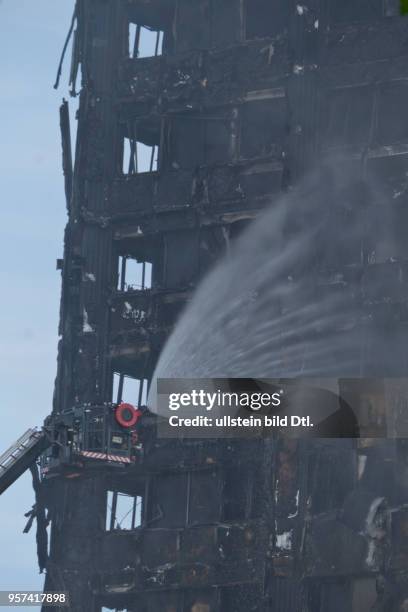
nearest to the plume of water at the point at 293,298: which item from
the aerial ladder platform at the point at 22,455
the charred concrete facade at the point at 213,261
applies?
the charred concrete facade at the point at 213,261

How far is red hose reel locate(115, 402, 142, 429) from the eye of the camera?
42844 millimetres

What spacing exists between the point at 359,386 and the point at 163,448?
9.17 meters

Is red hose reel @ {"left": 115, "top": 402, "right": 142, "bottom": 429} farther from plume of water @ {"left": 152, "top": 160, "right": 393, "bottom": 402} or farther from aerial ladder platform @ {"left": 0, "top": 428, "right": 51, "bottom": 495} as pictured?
plume of water @ {"left": 152, "top": 160, "right": 393, "bottom": 402}

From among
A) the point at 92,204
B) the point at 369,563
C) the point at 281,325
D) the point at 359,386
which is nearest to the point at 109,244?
the point at 92,204

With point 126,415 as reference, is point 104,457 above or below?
below

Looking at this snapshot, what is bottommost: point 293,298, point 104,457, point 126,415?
point 104,457

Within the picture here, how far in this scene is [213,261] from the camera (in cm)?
5941

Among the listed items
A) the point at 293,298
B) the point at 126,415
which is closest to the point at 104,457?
the point at 126,415

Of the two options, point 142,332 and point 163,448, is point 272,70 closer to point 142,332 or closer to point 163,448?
point 142,332

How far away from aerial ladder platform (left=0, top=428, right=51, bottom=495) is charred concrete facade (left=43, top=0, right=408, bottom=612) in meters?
6.60

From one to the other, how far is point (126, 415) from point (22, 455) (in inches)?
227

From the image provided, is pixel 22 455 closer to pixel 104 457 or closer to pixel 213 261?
pixel 104 457

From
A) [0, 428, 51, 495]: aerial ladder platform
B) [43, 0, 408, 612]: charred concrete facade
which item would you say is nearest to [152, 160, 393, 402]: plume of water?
[43, 0, 408, 612]: charred concrete facade

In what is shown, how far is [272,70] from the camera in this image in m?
60.5
